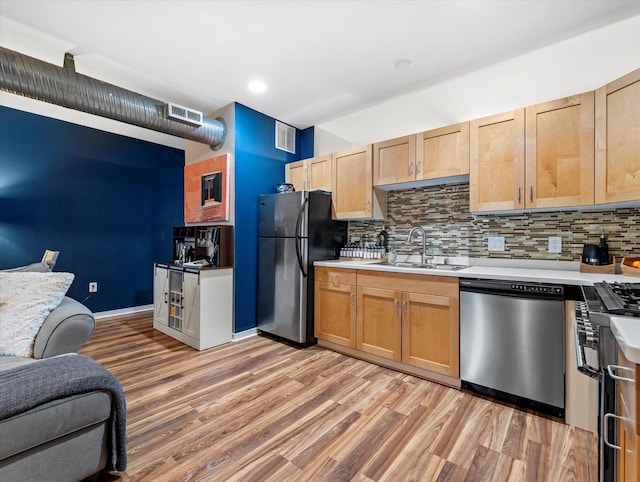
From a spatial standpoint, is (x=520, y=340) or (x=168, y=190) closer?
(x=520, y=340)

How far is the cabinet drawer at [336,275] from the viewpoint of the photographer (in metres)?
2.85

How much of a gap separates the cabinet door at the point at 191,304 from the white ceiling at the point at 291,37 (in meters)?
1.98

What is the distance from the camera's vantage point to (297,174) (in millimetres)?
A: 3742

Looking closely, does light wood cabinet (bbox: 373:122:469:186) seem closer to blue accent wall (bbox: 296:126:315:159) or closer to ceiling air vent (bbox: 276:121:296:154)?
blue accent wall (bbox: 296:126:315:159)

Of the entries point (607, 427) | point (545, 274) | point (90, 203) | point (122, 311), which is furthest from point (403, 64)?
point (122, 311)

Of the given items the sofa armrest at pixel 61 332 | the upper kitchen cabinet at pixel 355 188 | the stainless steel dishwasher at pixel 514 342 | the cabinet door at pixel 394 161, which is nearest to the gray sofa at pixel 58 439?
the sofa armrest at pixel 61 332

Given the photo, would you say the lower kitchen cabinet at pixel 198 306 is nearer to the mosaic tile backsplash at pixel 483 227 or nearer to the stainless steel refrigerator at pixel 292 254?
the stainless steel refrigerator at pixel 292 254

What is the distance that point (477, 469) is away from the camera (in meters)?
1.46

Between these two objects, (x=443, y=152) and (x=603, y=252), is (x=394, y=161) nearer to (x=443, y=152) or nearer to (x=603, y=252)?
(x=443, y=152)

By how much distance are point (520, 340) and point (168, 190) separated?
508 cm

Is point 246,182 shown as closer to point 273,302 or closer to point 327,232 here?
point 327,232

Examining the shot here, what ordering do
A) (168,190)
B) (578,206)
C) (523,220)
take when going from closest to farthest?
(578,206) → (523,220) → (168,190)

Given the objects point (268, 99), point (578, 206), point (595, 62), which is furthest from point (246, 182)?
point (595, 62)

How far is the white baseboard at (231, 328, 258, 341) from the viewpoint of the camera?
330 centimetres
